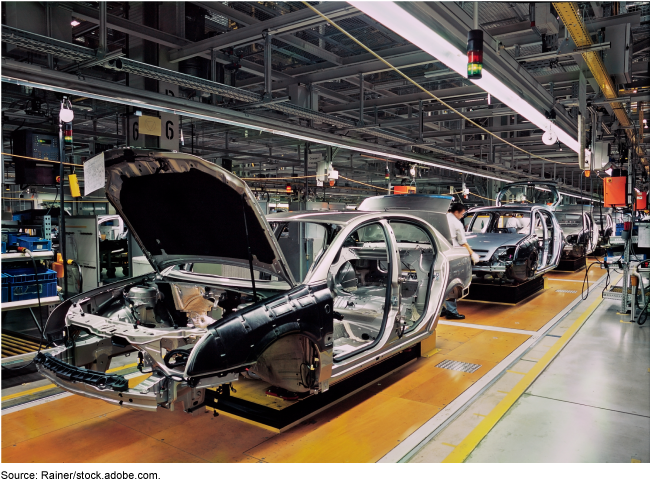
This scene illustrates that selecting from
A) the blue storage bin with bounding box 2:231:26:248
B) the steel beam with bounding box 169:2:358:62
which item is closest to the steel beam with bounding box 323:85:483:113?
the steel beam with bounding box 169:2:358:62

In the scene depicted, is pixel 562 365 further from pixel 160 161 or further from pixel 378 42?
pixel 378 42

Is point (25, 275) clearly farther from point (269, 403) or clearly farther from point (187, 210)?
point (269, 403)

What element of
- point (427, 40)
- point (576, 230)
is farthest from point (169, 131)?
point (576, 230)

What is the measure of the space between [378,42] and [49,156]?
5724 mm

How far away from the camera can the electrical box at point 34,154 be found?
7.04 metres

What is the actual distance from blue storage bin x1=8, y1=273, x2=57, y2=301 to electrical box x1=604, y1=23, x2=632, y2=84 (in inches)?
280

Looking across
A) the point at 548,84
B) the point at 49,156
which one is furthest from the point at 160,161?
the point at 548,84

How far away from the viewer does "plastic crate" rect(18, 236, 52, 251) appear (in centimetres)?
472

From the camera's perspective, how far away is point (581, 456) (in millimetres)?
2855

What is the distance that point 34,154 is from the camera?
7.08 meters

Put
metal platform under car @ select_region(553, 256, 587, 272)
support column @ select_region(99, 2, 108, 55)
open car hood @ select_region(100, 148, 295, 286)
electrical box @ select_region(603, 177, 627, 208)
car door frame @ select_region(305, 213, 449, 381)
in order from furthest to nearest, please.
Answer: metal platform under car @ select_region(553, 256, 587, 272), electrical box @ select_region(603, 177, 627, 208), support column @ select_region(99, 2, 108, 55), car door frame @ select_region(305, 213, 449, 381), open car hood @ select_region(100, 148, 295, 286)

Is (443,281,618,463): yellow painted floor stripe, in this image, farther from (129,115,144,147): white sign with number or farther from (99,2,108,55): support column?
(129,115,144,147): white sign with number

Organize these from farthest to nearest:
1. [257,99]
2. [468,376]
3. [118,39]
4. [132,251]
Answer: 1. [132,251]
2. [118,39]
3. [257,99]
4. [468,376]

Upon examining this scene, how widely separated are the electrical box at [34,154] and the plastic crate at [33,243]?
2938 mm
